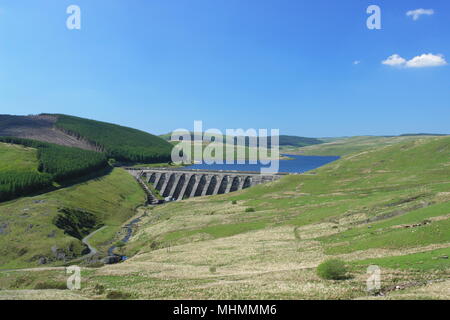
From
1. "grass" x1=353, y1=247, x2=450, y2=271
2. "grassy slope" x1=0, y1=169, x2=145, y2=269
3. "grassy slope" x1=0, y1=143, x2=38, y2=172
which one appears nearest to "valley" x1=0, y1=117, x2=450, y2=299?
"grass" x1=353, y1=247, x2=450, y2=271

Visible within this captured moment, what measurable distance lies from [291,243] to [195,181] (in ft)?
345

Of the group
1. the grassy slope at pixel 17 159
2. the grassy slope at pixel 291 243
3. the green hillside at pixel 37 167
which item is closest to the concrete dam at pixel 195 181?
the green hillside at pixel 37 167

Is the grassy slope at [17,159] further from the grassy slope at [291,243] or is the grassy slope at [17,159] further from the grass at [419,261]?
the grass at [419,261]

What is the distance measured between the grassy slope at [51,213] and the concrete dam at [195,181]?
13028mm

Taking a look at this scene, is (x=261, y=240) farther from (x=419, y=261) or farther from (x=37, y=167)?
(x=37, y=167)

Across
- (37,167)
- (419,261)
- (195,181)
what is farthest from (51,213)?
(419,261)

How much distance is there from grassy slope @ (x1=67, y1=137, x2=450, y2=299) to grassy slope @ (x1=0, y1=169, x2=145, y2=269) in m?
17.8

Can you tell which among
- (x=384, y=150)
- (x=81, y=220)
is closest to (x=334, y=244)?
(x=81, y=220)

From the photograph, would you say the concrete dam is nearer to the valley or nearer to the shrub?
the valley

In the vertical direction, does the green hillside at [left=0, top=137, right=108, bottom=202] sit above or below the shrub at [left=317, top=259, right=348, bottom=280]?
above

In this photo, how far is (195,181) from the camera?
496ft

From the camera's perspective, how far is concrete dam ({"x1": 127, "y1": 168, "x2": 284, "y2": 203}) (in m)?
137

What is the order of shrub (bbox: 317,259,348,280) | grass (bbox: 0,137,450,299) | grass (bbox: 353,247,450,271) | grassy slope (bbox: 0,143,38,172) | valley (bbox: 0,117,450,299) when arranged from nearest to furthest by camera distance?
1. grass (bbox: 0,137,450,299)
2. grass (bbox: 353,247,450,271)
3. valley (bbox: 0,117,450,299)
4. shrub (bbox: 317,259,348,280)
5. grassy slope (bbox: 0,143,38,172)
